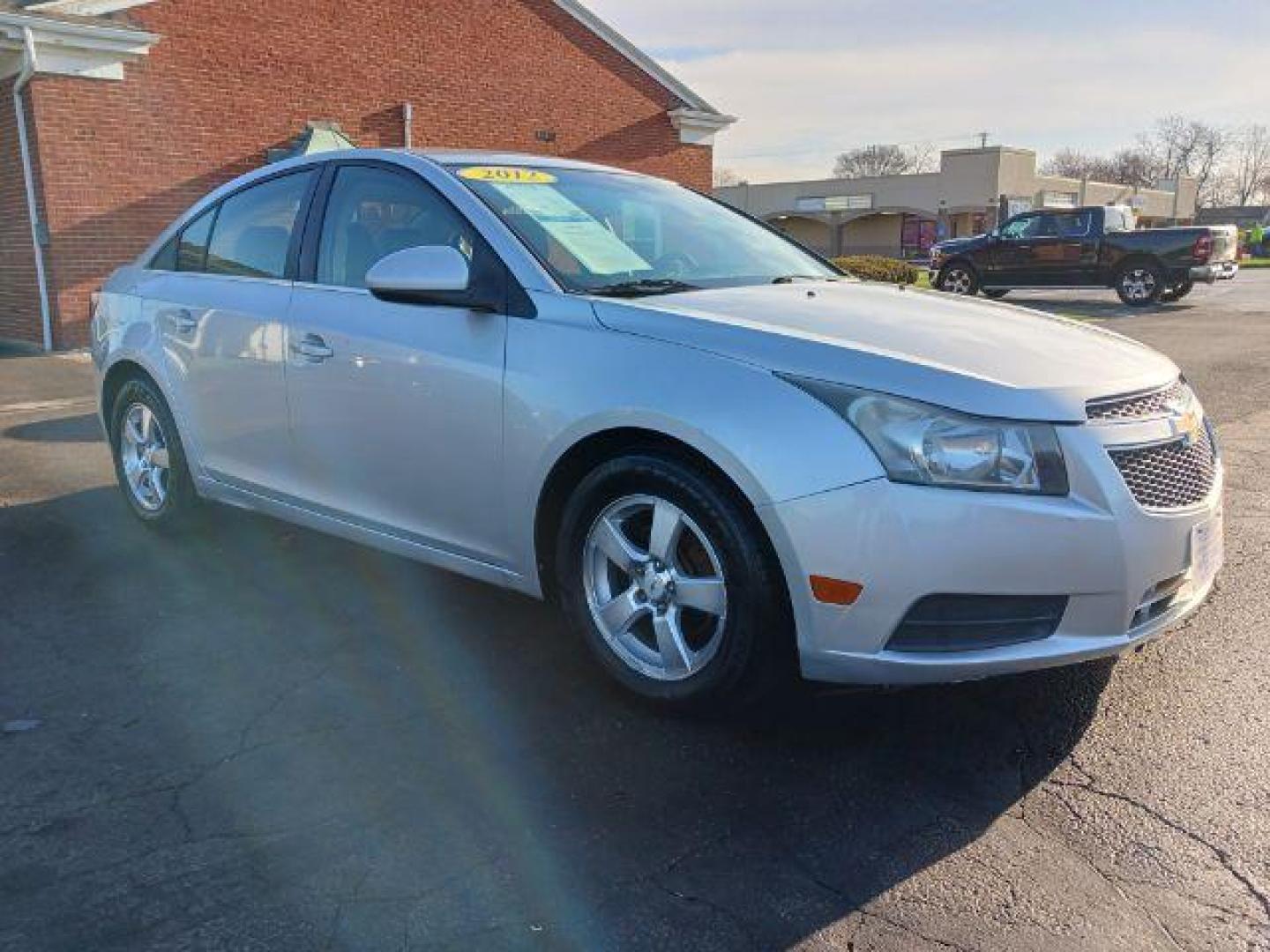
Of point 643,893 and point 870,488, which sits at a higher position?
point 870,488

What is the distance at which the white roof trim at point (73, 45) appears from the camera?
11.6 meters

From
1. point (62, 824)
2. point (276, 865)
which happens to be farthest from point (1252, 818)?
point (62, 824)

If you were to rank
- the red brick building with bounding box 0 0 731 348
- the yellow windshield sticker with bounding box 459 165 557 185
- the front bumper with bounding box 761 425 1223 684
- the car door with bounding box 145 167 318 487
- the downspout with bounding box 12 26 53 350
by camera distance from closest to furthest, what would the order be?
the front bumper with bounding box 761 425 1223 684 → the yellow windshield sticker with bounding box 459 165 557 185 → the car door with bounding box 145 167 318 487 → the downspout with bounding box 12 26 53 350 → the red brick building with bounding box 0 0 731 348

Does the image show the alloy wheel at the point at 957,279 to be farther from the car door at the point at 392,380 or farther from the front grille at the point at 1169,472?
the front grille at the point at 1169,472

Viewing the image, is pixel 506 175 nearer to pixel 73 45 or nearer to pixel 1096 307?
pixel 73 45

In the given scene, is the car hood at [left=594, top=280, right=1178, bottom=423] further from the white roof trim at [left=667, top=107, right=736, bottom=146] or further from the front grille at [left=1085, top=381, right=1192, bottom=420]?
the white roof trim at [left=667, top=107, right=736, bottom=146]

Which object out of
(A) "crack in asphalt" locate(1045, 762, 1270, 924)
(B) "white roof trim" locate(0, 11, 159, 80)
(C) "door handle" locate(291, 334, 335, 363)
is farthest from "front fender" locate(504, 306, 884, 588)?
(B) "white roof trim" locate(0, 11, 159, 80)

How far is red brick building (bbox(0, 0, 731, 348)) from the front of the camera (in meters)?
12.3

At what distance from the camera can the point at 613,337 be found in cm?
329

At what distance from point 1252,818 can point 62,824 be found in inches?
119

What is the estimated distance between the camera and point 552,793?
293cm

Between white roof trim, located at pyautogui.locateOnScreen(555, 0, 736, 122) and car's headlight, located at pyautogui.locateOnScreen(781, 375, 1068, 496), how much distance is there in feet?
54.3

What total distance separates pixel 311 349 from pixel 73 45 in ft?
34.0

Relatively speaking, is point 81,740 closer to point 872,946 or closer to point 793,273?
point 872,946
